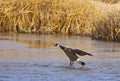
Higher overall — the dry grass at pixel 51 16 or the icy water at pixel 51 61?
the dry grass at pixel 51 16

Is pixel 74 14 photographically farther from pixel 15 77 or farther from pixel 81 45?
pixel 15 77

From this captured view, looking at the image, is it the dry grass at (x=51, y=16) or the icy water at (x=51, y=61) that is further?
the dry grass at (x=51, y=16)

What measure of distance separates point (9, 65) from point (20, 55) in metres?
2.42

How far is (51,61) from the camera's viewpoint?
15.0 m

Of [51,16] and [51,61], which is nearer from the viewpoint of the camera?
[51,61]

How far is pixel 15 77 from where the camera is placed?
12.0 meters

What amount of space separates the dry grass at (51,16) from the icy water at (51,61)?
358 centimetres

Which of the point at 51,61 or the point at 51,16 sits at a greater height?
the point at 51,16

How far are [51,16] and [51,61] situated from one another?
12203 millimetres

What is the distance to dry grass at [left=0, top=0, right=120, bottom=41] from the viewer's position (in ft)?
84.7

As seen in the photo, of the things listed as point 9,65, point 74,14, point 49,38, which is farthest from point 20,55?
point 74,14

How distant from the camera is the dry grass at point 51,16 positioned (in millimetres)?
25812

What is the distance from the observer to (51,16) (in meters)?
27.1

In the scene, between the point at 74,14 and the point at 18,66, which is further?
the point at 74,14
